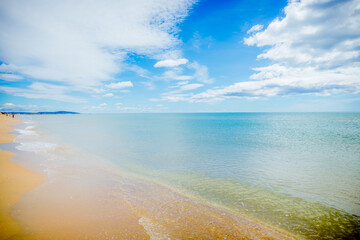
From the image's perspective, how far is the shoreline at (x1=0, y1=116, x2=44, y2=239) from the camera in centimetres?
674

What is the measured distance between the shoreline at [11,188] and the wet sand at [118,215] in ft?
0.19

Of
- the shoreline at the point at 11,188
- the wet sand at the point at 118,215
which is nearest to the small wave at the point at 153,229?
the wet sand at the point at 118,215

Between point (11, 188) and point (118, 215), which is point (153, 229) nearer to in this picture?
point (118, 215)

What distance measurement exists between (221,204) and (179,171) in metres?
6.59

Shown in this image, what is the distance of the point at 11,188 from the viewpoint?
10445mm

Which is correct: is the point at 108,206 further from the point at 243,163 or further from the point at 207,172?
the point at 243,163

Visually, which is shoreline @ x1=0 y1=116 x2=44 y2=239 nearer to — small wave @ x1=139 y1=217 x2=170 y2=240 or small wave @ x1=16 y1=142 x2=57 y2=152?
small wave @ x1=139 y1=217 x2=170 y2=240

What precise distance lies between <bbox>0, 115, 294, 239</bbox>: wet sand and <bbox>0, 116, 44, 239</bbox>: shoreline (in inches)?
2.2

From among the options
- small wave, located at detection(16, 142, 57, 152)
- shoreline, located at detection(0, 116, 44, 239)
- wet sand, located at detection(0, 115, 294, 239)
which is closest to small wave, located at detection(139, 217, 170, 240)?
wet sand, located at detection(0, 115, 294, 239)

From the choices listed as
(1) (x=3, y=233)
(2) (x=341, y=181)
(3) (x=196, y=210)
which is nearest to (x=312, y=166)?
(2) (x=341, y=181)

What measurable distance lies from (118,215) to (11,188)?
24.9 feet

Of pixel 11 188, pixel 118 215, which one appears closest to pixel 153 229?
pixel 118 215

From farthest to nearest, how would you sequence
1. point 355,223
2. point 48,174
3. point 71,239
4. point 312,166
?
point 312,166, point 48,174, point 355,223, point 71,239

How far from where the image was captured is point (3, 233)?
255 inches
